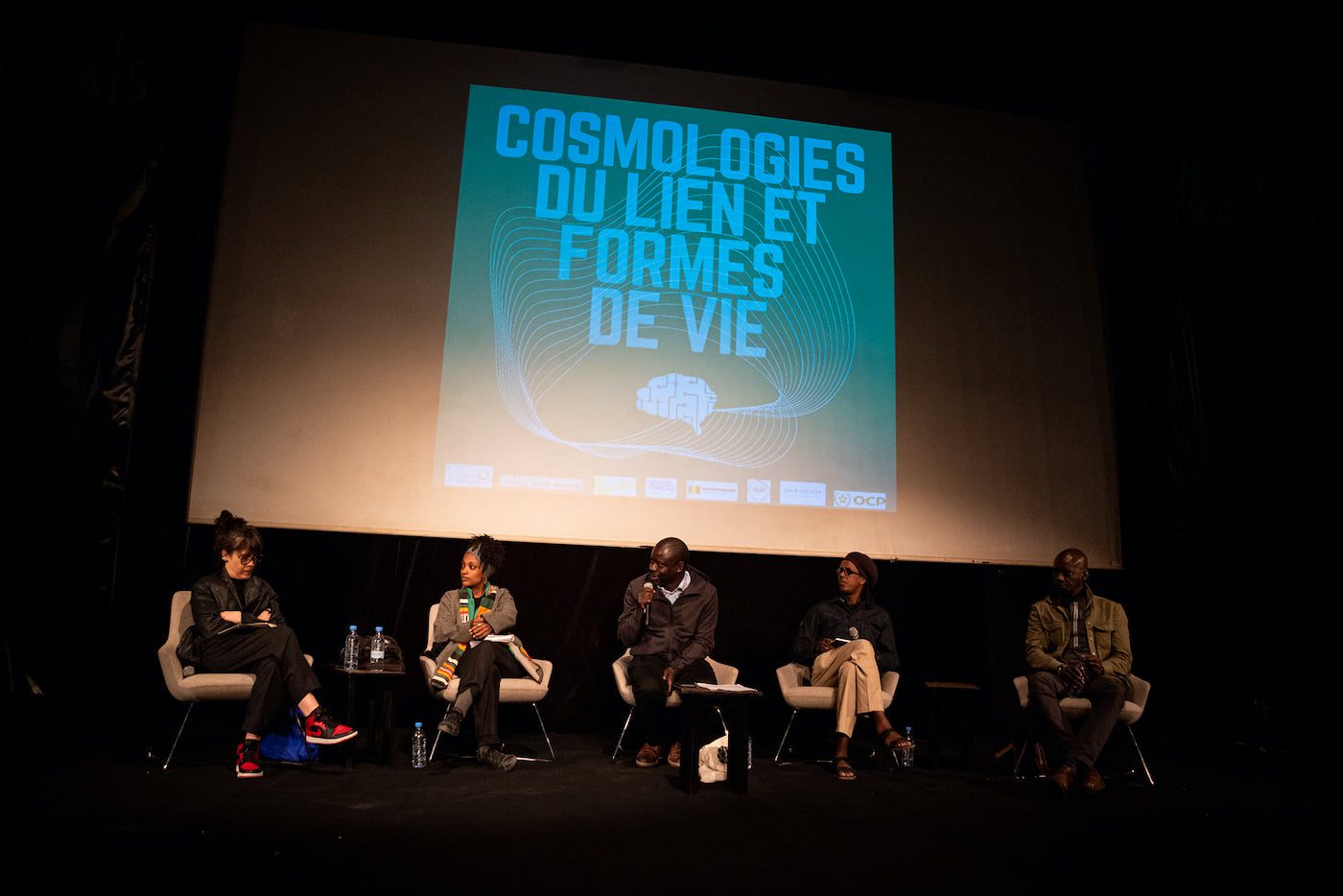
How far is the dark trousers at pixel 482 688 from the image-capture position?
4062 mm

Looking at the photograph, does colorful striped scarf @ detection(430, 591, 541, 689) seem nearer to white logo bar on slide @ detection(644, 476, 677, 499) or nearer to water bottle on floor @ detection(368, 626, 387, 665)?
water bottle on floor @ detection(368, 626, 387, 665)

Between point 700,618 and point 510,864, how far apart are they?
6.83 feet

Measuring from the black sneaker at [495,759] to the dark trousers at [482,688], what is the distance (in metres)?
0.03

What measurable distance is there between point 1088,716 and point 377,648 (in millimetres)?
3302

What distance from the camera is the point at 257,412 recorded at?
4.89m

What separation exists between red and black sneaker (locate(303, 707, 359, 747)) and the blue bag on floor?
151 millimetres

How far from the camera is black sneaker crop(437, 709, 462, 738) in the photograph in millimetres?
3984

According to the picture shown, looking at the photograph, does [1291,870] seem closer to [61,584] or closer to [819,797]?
[819,797]

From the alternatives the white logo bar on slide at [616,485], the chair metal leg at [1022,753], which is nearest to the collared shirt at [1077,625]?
the chair metal leg at [1022,753]

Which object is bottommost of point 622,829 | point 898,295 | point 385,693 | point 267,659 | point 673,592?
point 622,829

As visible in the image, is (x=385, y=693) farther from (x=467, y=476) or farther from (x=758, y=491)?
(x=758, y=491)

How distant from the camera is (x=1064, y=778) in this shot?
3.80m

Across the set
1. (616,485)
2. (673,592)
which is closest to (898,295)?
(616,485)

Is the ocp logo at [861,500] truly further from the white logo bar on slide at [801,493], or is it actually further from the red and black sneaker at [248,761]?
the red and black sneaker at [248,761]
